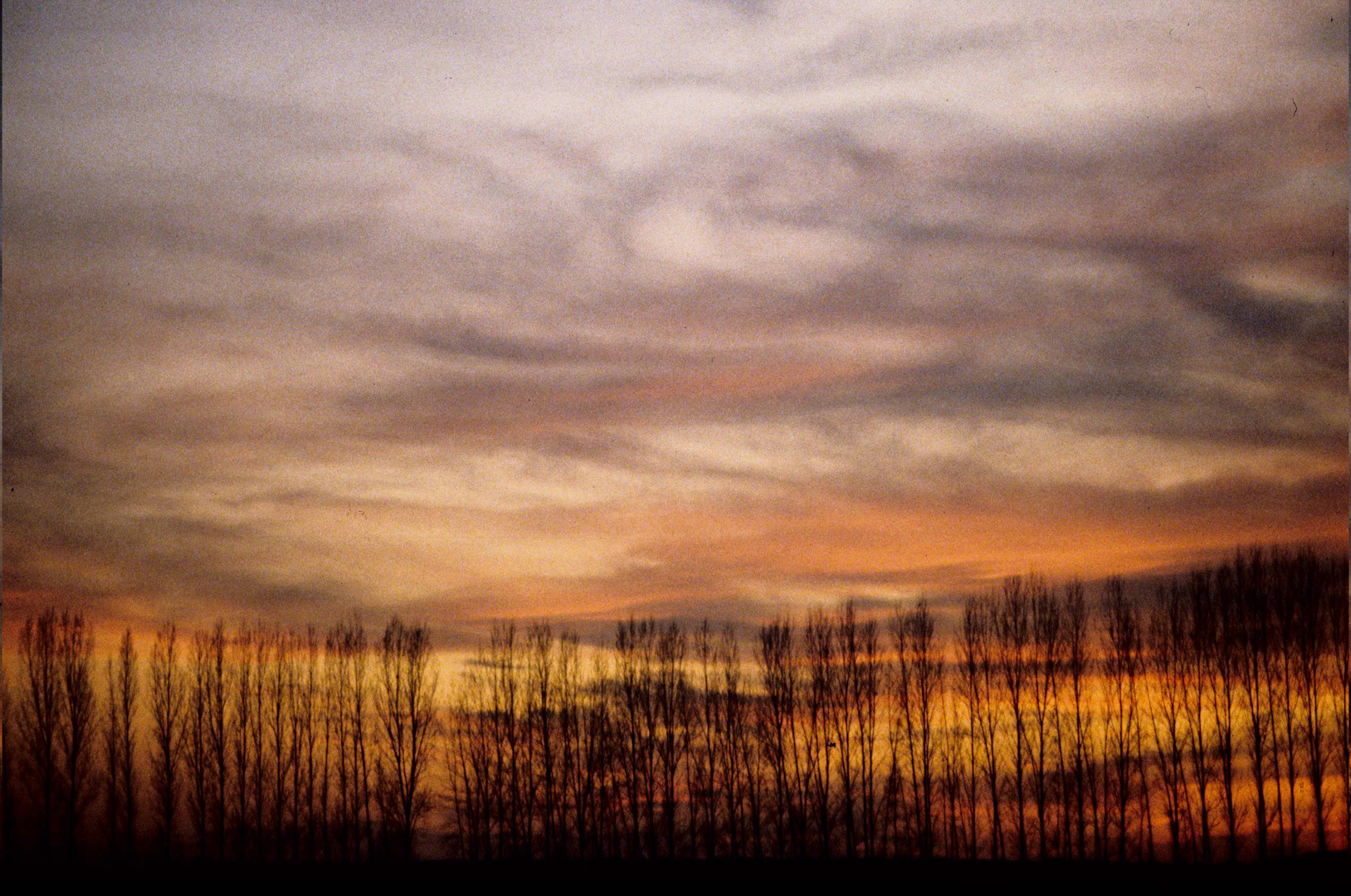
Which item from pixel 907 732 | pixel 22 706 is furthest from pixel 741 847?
pixel 22 706

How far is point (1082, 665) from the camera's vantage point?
6362cm

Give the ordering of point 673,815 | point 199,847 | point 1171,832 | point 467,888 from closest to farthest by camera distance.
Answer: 1. point 467,888
2. point 1171,832
3. point 199,847
4. point 673,815

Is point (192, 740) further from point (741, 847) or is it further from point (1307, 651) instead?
point (1307, 651)

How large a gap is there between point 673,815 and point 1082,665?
67.5 feet

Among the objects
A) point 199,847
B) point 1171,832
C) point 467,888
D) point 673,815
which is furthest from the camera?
point 673,815

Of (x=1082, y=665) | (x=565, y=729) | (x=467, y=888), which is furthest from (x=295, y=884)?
(x=1082, y=665)

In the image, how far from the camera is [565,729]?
7094 centimetres

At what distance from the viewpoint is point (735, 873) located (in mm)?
51594

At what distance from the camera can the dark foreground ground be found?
4866 cm

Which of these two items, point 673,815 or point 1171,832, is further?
point 673,815

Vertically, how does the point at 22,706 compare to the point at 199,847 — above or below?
above

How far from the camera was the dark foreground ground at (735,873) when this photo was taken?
4866 centimetres

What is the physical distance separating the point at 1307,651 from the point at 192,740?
49.4 metres

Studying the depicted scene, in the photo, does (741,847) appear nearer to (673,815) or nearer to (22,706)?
(673,815)
